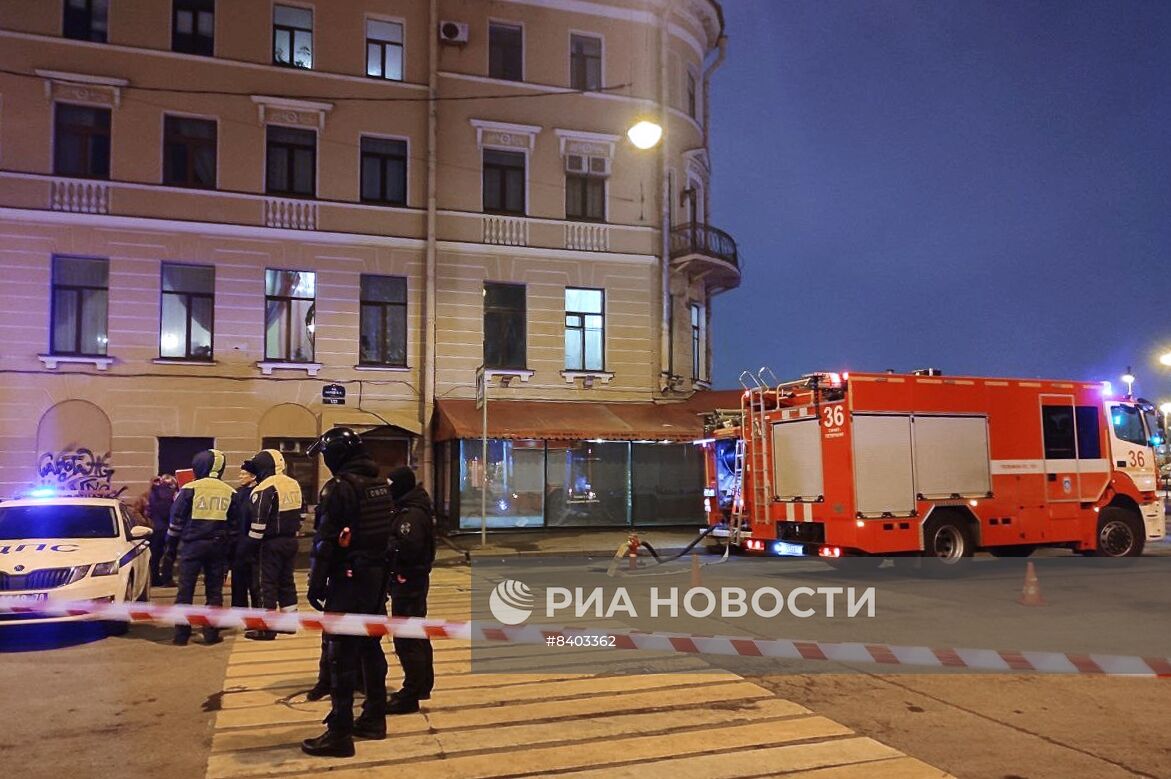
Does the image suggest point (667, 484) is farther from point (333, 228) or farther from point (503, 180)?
point (333, 228)

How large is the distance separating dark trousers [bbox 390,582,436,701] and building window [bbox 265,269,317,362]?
1581cm

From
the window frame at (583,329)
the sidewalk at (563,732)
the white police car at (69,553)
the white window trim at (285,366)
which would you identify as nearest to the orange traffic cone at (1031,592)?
the sidewalk at (563,732)

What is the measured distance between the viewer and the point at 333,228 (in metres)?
21.3

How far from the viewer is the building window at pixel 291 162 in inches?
832

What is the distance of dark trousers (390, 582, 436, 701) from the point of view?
6270 millimetres

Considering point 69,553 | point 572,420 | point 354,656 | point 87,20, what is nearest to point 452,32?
point 87,20

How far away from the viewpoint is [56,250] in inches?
766

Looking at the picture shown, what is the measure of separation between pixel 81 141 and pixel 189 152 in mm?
2196

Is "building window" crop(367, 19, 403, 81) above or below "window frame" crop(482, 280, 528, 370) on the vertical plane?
above

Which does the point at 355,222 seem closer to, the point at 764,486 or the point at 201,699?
the point at 764,486

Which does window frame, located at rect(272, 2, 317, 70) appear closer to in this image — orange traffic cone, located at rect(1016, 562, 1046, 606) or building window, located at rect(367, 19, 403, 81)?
building window, located at rect(367, 19, 403, 81)

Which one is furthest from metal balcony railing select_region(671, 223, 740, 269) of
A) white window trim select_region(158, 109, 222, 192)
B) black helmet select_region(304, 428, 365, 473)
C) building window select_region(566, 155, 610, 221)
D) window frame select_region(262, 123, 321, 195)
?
black helmet select_region(304, 428, 365, 473)

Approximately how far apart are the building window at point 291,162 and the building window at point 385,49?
2384 millimetres

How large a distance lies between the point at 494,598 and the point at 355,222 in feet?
40.8
